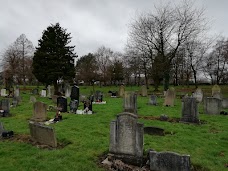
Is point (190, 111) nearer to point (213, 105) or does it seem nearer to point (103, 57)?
point (213, 105)

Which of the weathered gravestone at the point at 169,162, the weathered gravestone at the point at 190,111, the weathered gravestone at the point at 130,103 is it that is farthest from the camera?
the weathered gravestone at the point at 130,103

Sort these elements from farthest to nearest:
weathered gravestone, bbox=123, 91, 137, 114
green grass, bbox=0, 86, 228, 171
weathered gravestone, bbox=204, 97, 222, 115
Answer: weathered gravestone, bbox=123, 91, 137, 114 < weathered gravestone, bbox=204, 97, 222, 115 < green grass, bbox=0, 86, 228, 171

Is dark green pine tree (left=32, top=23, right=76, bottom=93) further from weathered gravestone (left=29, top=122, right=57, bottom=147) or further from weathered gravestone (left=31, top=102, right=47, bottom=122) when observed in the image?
weathered gravestone (left=29, top=122, right=57, bottom=147)

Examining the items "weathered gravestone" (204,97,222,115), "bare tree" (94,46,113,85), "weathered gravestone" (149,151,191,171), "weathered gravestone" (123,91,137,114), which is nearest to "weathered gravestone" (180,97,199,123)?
"weathered gravestone" (204,97,222,115)

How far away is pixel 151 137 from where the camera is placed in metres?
9.12

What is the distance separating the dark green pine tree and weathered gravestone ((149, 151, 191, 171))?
998 inches

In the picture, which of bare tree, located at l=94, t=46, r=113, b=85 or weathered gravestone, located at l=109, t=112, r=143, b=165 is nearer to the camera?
weathered gravestone, located at l=109, t=112, r=143, b=165

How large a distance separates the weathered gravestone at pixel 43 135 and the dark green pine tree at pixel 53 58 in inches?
861

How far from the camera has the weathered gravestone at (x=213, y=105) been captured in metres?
14.8

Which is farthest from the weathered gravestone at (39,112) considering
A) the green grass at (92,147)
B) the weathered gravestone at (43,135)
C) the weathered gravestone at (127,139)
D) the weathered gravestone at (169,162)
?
the weathered gravestone at (169,162)

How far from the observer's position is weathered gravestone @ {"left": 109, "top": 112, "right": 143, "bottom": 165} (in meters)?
6.83

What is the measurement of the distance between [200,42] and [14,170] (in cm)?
3712

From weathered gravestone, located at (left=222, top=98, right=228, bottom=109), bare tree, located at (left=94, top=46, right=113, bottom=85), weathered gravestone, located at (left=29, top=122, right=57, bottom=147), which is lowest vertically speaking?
weathered gravestone, located at (left=29, top=122, right=57, bottom=147)

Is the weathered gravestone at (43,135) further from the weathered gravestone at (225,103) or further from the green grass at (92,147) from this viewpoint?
the weathered gravestone at (225,103)
